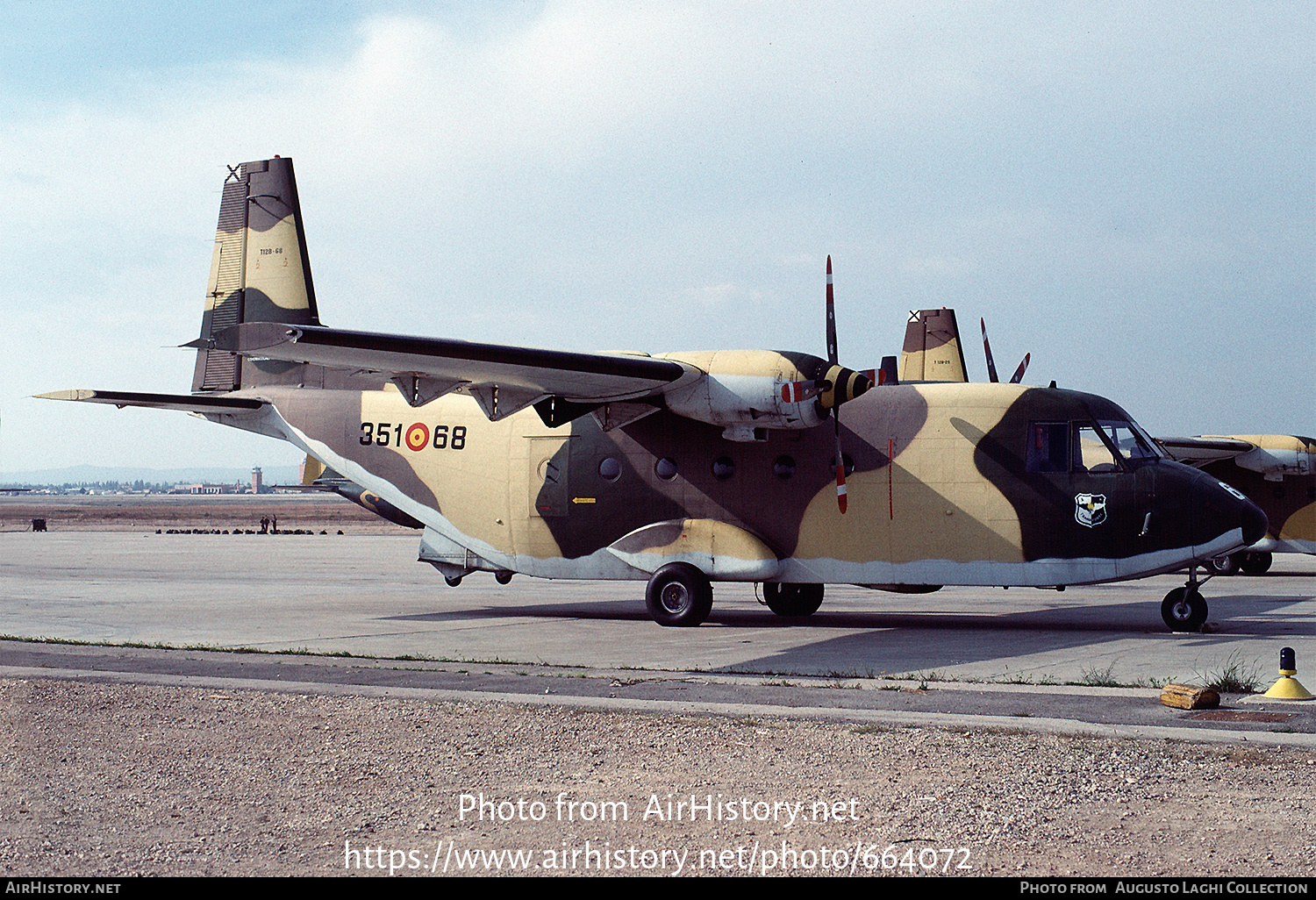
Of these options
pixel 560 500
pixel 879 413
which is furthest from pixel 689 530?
pixel 879 413

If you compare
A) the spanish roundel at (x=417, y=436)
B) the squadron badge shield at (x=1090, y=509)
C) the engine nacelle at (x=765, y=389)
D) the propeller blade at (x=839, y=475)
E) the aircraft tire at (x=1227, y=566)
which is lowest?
the aircraft tire at (x=1227, y=566)

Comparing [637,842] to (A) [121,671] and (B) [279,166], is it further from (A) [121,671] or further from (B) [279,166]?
(B) [279,166]

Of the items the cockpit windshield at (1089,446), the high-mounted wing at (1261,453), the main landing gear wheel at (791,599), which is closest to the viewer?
the cockpit windshield at (1089,446)

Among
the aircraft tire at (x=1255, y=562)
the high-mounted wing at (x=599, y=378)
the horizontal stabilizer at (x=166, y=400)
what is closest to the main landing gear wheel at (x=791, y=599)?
the high-mounted wing at (x=599, y=378)

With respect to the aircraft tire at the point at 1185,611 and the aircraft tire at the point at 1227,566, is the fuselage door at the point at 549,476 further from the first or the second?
the aircraft tire at the point at 1227,566

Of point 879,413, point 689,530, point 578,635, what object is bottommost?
point 578,635

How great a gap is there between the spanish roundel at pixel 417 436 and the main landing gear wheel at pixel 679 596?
518 centimetres

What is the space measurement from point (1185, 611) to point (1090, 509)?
6.66 ft

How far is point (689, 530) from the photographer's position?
18.1m

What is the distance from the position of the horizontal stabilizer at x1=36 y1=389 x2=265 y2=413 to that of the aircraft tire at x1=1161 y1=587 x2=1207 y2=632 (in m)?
16.0

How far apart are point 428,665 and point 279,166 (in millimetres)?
12761

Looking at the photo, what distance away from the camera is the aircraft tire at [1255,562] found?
30.0 metres
